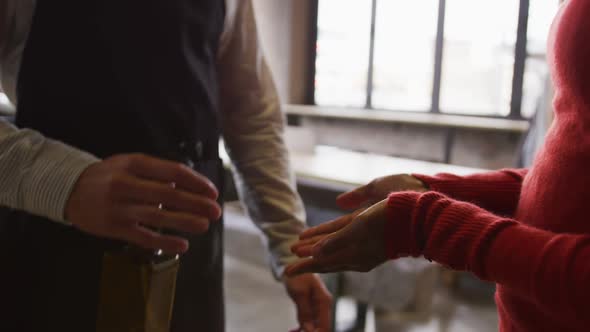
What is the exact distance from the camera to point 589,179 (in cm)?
53

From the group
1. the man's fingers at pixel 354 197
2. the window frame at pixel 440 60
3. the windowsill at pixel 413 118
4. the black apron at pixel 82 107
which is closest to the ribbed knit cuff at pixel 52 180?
the black apron at pixel 82 107

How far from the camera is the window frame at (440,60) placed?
15.3 feet

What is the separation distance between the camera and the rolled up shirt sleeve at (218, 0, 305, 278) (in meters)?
1.05

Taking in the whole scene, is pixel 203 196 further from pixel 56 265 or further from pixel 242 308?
pixel 242 308

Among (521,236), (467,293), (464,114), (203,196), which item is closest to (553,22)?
(521,236)

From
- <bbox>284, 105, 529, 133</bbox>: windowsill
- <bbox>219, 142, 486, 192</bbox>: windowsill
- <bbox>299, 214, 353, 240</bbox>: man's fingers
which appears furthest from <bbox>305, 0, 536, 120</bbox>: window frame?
<bbox>299, 214, 353, 240</bbox>: man's fingers

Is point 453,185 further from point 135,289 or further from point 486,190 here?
point 135,289

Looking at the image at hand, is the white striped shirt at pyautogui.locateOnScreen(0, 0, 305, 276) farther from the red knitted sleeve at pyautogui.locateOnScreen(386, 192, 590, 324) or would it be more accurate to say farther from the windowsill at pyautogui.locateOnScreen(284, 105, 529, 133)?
the windowsill at pyautogui.locateOnScreen(284, 105, 529, 133)

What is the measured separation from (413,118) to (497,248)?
4597mm

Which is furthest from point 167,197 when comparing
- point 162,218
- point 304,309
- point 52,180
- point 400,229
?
point 304,309

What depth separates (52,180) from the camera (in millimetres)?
575

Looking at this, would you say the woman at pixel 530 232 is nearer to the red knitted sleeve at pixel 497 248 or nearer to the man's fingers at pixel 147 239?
the red knitted sleeve at pixel 497 248

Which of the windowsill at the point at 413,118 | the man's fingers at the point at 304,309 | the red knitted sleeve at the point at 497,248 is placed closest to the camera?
the red knitted sleeve at the point at 497,248

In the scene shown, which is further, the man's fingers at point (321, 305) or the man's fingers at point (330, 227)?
the man's fingers at point (321, 305)
